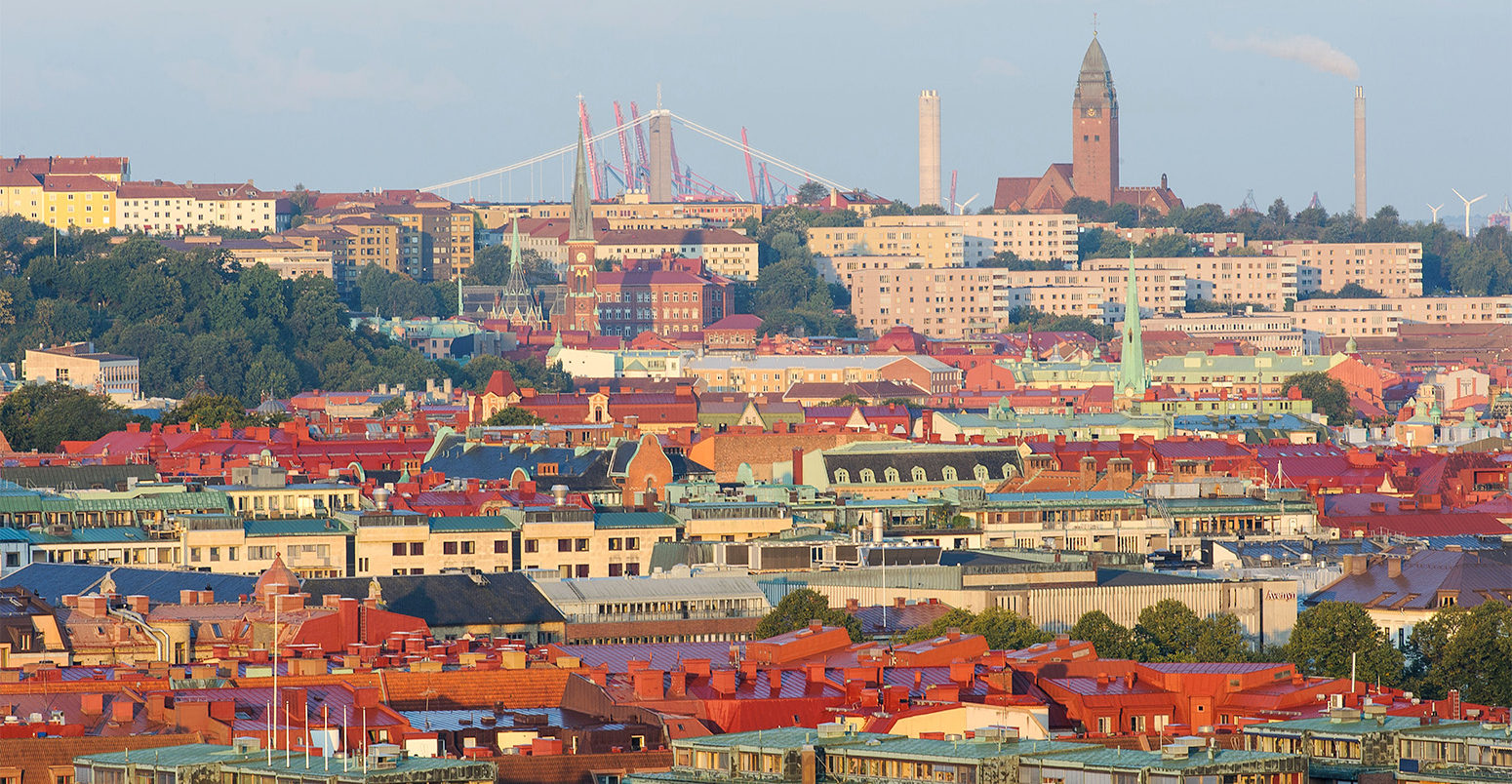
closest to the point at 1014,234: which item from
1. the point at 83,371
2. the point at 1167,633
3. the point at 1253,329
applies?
the point at 1253,329

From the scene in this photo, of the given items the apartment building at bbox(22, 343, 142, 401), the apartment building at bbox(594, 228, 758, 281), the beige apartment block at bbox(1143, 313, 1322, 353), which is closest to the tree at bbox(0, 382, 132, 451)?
the apartment building at bbox(22, 343, 142, 401)

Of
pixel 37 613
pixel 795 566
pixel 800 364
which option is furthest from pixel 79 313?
pixel 37 613

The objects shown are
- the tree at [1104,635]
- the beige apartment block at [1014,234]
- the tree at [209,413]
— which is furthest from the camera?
the beige apartment block at [1014,234]

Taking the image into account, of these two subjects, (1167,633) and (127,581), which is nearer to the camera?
(1167,633)

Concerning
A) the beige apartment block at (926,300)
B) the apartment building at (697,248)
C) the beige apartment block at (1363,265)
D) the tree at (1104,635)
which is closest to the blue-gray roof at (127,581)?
the tree at (1104,635)

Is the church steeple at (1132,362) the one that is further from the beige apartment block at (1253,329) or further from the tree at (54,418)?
the beige apartment block at (1253,329)

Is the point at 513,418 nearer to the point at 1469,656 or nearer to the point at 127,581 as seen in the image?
the point at 127,581
